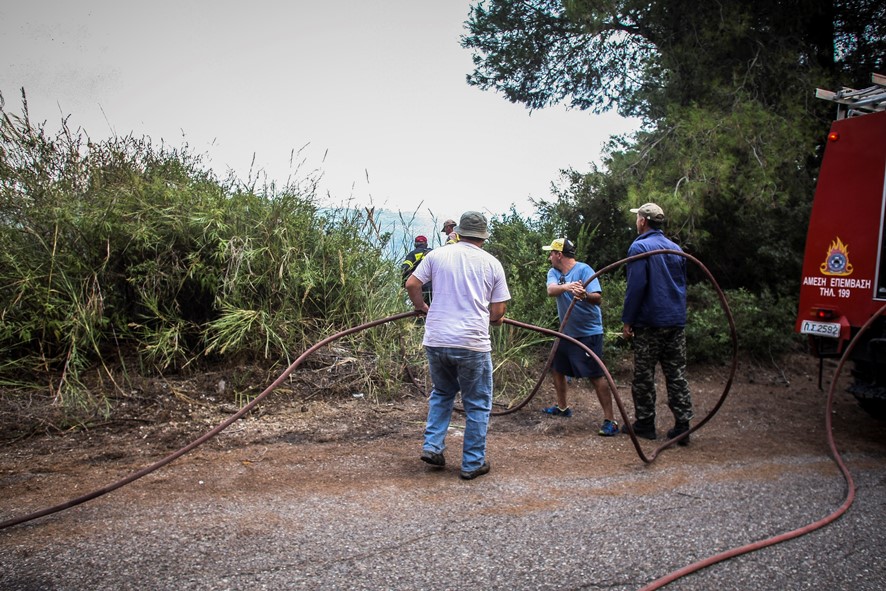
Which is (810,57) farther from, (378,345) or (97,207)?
(97,207)

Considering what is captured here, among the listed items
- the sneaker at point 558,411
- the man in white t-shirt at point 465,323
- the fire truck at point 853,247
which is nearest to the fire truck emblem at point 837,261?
the fire truck at point 853,247

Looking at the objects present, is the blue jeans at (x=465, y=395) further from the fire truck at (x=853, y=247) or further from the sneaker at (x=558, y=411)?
the fire truck at (x=853, y=247)

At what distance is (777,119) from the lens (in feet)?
29.7

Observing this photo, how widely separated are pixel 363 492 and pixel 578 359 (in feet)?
8.82

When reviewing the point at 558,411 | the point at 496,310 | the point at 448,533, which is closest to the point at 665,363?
the point at 558,411

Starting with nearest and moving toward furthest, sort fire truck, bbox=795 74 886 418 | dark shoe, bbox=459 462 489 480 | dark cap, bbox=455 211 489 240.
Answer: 1. dark shoe, bbox=459 462 489 480
2. dark cap, bbox=455 211 489 240
3. fire truck, bbox=795 74 886 418

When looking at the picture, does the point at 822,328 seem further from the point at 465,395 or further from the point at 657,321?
the point at 465,395

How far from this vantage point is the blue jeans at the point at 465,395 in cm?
468

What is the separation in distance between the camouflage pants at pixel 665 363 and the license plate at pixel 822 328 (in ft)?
4.67

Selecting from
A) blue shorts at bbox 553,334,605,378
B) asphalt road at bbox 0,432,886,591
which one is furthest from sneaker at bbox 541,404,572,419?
asphalt road at bbox 0,432,886,591

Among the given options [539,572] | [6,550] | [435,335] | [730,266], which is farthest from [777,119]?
[6,550]

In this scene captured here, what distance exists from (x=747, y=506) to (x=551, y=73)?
9.86 m

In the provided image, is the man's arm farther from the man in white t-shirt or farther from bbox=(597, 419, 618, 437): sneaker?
bbox=(597, 419, 618, 437): sneaker

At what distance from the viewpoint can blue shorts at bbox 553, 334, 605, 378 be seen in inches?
240
